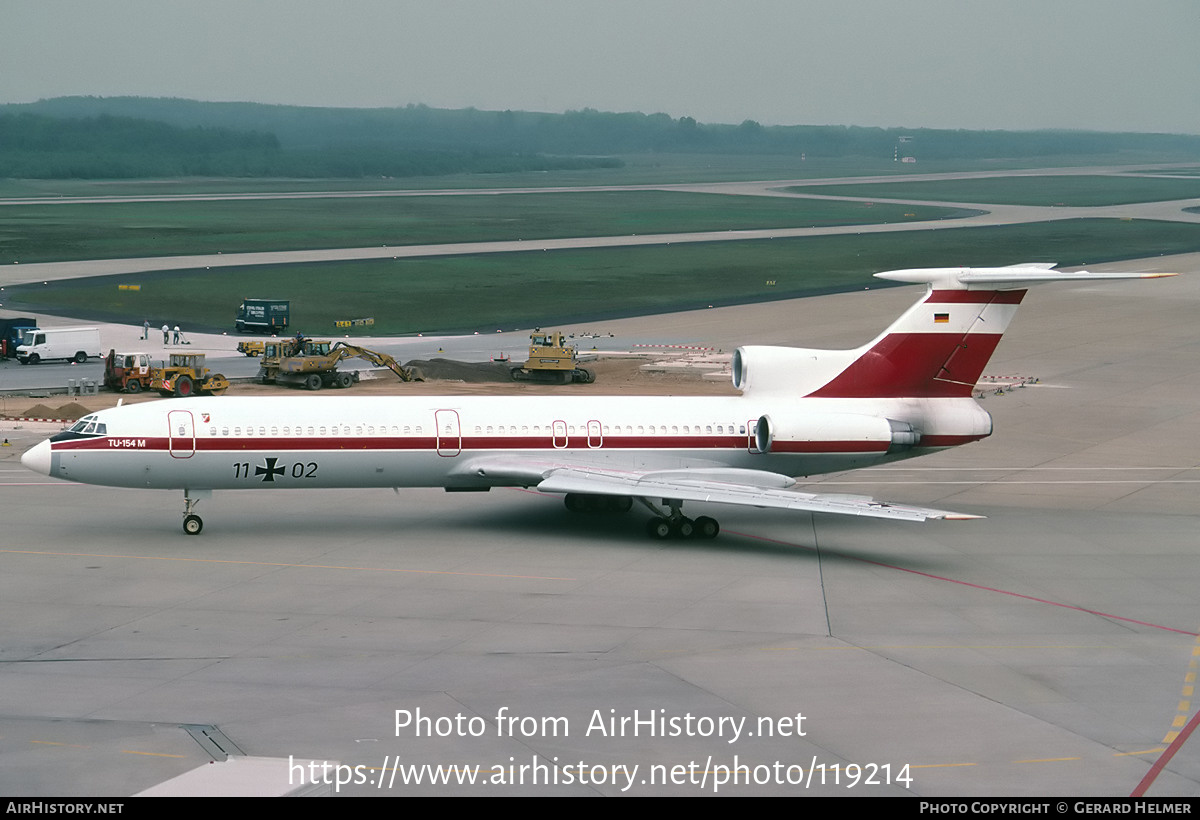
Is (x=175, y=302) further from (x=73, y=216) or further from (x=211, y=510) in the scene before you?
(x=73, y=216)

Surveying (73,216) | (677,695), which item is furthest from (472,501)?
(73,216)

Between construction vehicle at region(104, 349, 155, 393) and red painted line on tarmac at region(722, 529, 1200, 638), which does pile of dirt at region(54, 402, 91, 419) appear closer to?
construction vehicle at region(104, 349, 155, 393)

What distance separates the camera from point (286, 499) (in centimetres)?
4100

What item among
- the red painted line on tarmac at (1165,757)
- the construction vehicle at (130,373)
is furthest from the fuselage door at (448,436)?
the construction vehicle at (130,373)

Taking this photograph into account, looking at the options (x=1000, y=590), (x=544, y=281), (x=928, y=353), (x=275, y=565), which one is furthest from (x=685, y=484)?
(x=544, y=281)

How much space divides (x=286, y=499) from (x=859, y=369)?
1706cm

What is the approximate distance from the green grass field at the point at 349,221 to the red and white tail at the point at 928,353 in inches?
3469

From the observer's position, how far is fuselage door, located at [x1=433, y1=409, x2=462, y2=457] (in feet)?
121

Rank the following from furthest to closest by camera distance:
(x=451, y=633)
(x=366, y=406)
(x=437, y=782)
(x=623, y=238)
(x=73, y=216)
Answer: (x=73, y=216) < (x=623, y=238) < (x=366, y=406) < (x=451, y=633) < (x=437, y=782)

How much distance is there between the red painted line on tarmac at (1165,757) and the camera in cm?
2081

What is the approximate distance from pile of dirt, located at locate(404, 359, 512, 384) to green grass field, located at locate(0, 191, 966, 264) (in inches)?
2326

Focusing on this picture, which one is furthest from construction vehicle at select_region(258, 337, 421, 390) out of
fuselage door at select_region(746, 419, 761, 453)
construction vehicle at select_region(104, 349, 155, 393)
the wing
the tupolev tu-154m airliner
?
fuselage door at select_region(746, 419, 761, 453)

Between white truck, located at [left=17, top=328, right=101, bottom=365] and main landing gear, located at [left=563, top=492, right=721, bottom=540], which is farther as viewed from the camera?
white truck, located at [left=17, top=328, right=101, bottom=365]

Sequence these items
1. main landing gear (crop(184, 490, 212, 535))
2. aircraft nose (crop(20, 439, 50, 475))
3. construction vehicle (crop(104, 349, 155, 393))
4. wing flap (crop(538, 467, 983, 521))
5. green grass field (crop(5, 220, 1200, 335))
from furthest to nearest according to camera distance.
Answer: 1. green grass field (crop(5, 220, 1200, 335))
2. construction vehicle (crop(104, 349, 155, 393))
3. main landing gear (crop(184, 490, 212, 535))
4. aircraft nose (crop(20, 439, 50, 475))
5. wing flap (crop(538, 467, 983, 521))
